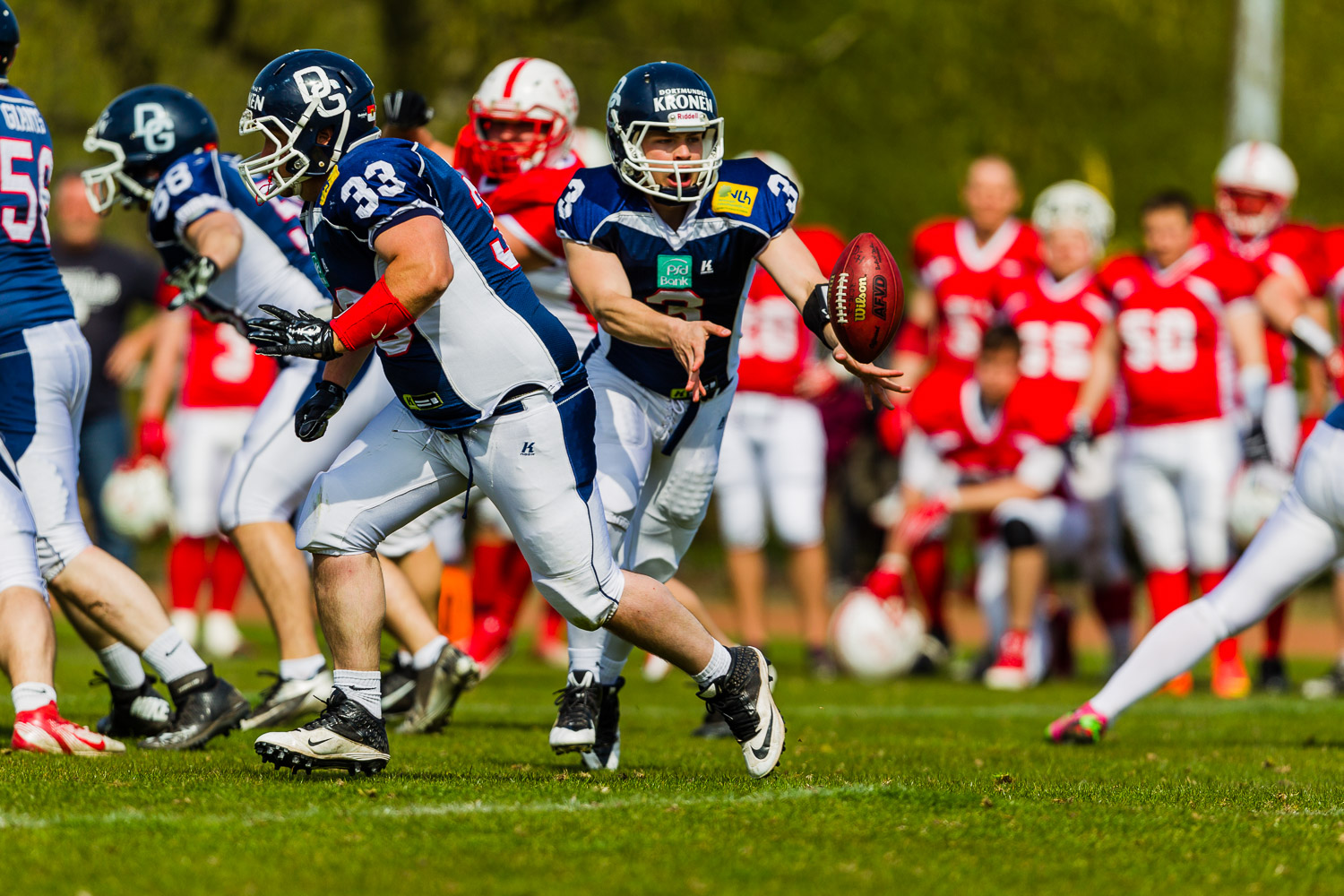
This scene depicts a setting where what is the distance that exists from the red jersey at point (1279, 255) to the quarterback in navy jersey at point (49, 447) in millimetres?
5540

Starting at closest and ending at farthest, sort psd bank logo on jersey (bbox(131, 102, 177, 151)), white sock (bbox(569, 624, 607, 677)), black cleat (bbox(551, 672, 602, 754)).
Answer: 1. black cleat (bbox(551, 672, 602, 754))
2. white sock (bbox(569, 624, 607, 677))
3. psd bank logo on jersey (bbox(131, 102, 177, 151))

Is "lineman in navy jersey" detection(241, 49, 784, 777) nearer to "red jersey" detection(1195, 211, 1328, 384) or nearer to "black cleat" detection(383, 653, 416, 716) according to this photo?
"black cleat" detection(383, 653, 416, 716)

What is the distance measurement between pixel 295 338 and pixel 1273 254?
587 cm

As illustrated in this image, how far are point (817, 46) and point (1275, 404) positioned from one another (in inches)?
326

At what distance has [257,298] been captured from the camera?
589 cm

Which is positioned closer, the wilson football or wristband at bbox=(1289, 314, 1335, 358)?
the wilson football

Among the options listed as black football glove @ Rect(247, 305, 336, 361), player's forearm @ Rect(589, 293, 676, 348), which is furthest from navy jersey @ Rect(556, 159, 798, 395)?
black football glove @ Rect(247, 305, 336, 361)

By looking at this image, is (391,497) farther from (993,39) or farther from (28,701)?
(993,39)

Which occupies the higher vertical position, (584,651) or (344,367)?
(344,367)

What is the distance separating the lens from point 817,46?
15.9 metres

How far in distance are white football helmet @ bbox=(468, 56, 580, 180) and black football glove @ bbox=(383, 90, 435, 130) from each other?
19cm

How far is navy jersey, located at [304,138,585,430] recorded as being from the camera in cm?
419

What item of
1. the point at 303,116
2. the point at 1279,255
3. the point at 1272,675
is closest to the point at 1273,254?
the point at 1279,255

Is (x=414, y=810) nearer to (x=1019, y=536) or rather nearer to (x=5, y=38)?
(x=5, y=38)
